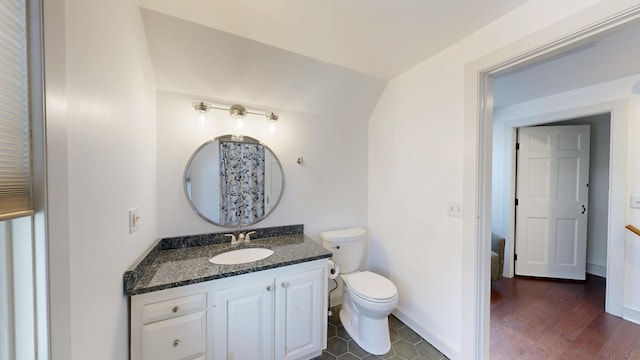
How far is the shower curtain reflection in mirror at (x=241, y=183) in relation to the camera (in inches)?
71.7

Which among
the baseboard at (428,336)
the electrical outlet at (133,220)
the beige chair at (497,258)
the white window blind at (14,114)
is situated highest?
the white window blind at (14,114)

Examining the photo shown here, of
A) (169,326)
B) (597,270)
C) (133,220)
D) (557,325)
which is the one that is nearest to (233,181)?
(133,220)

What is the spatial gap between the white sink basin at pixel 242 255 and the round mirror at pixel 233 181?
10.0 inches

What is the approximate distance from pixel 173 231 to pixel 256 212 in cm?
62

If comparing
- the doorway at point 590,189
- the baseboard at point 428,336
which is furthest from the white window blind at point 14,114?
the doorway at point 590,189

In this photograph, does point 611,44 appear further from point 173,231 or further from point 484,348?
point 173,231

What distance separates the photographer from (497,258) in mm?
2520

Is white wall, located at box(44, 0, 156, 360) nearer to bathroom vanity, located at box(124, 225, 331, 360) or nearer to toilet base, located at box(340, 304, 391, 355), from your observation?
bathroom vanity, located at box(124, 225, 331, 360)

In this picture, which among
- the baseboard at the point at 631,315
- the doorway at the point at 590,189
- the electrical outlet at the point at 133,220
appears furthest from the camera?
the doorway at the point at 590,189

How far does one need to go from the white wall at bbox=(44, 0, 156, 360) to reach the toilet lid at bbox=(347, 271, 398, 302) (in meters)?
1.42

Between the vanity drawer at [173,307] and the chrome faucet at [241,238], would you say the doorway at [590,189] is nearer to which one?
the chrome faucet at [241,238]

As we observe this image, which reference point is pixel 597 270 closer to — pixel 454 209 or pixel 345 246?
pixel 454 209

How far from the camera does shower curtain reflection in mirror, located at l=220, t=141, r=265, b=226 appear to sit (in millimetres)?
1820

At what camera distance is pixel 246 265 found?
4.43 ft
